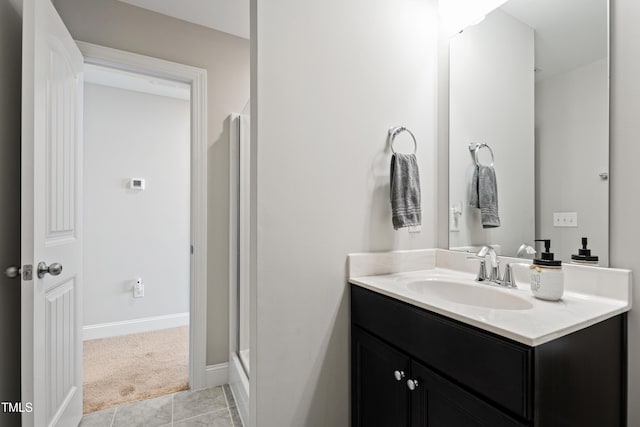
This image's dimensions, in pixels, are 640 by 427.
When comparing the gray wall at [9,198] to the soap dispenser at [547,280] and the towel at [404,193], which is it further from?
the soap dispenser at [547,280]

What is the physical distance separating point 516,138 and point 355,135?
677 mm

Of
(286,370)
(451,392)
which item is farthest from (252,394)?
(451,392)

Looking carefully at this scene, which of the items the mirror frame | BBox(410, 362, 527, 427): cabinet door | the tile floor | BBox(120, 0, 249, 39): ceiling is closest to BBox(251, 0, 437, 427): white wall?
the mirror frame

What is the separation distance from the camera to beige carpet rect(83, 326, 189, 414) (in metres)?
1.92

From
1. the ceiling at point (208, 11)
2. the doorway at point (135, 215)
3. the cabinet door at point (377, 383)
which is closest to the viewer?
the cabinet door at point (377, 383)

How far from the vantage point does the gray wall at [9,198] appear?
1218mm

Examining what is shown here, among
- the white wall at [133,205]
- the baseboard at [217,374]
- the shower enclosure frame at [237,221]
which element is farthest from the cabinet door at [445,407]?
the white wall at [133,205]

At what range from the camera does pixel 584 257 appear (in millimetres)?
1046

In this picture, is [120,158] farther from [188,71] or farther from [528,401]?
[528,401]

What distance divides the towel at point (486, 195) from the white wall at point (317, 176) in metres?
0.38

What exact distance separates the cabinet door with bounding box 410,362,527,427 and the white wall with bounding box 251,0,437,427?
0.43m

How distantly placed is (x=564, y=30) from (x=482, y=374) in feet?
4.13

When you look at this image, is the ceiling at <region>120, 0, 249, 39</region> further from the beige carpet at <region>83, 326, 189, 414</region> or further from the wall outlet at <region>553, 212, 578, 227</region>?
the beige carpet at <region>83, 326, 189, 414</region>

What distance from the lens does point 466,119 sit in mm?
1485
